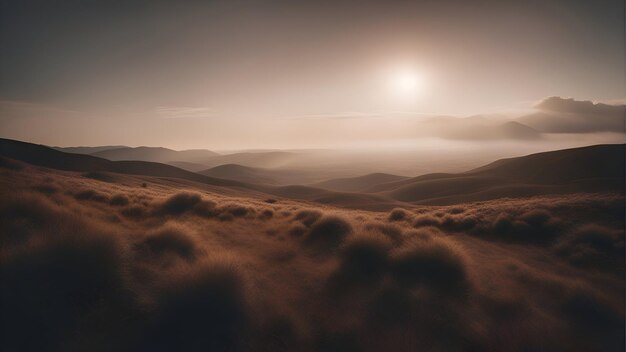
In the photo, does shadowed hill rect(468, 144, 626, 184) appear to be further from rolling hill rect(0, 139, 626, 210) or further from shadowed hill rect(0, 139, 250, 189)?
shadowed hill rect(0, 139, 250, 189)

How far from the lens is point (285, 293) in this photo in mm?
7555

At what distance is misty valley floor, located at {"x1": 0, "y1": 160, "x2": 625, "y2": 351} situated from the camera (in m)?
5.40

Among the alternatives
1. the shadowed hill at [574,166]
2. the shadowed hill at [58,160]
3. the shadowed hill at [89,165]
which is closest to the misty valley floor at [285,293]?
the shadowed hill at [89,165]

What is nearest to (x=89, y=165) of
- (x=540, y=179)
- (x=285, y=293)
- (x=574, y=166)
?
(x=285, y=293)

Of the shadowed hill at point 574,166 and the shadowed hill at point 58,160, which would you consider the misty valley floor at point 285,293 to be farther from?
the shadowed hill at point 58,160

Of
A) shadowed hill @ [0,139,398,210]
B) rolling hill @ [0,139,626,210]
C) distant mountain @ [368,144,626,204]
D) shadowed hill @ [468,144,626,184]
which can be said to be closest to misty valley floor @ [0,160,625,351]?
shadowed hill @ [0,139,398,210]

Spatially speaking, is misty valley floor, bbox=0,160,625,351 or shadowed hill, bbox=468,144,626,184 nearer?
misty valley floor, bbox=0,160,625,351

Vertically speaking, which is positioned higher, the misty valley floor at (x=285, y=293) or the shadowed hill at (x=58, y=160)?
the shadowed hill at (x=58, y=160)

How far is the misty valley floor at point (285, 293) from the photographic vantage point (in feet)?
17.7

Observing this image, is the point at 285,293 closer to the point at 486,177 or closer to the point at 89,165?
the point at 486,177

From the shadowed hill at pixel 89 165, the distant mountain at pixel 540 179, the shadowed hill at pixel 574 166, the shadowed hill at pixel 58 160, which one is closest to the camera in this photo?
the distant mountain at pixel 540 179

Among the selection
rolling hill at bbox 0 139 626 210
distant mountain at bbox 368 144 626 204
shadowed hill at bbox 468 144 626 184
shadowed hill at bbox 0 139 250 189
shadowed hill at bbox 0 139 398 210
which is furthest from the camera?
shadowed hill at bbox 0 139 250 189

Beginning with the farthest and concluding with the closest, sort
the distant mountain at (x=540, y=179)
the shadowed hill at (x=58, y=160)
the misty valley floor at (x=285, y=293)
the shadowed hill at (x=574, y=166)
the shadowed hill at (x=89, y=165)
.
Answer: the shadowed hill at (x=58, y=160)
the shadowed hill at (x=89, y=165)
the shadowed hill at (x=574, y=166)
the distant mountain at (x=540, y=179)
the misty valley floor at (x=285, y=293)

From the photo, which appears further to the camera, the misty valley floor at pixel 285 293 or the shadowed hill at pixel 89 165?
the shadowed hill at pixel 89 165
